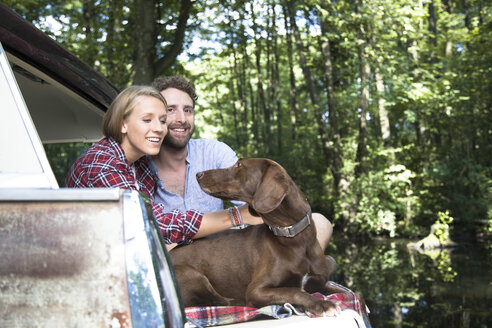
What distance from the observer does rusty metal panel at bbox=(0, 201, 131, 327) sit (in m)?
1.25

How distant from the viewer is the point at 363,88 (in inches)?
678

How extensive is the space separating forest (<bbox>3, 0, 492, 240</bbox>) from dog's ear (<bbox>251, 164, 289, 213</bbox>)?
8.20 m

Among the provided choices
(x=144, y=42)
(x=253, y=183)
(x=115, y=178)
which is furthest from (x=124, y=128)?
(x=144, y=42)

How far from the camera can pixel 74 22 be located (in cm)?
1497

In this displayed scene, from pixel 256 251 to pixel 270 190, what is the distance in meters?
0.40

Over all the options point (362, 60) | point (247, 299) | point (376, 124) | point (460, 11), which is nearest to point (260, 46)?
point (376, 124)

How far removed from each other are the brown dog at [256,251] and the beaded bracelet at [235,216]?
0.28 ft

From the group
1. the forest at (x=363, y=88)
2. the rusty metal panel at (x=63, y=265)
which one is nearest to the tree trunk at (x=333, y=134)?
the forest at (x=363, y=88)

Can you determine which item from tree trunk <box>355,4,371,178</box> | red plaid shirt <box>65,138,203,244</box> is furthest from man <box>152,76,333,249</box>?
tree trunk <box>355,4,371,178</box>

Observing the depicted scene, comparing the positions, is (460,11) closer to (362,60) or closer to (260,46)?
(260,46)

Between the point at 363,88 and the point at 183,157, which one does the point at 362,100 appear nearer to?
the point at 363,88

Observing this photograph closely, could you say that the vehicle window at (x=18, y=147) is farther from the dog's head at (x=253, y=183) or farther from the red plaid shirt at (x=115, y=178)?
the dog's head at (x=253, y=183)

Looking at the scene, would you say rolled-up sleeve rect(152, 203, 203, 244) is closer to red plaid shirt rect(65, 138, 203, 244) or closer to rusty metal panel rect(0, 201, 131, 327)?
red plaid shirt rect(65, 138, 203, 244)

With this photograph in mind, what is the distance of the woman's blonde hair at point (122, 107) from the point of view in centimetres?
302
